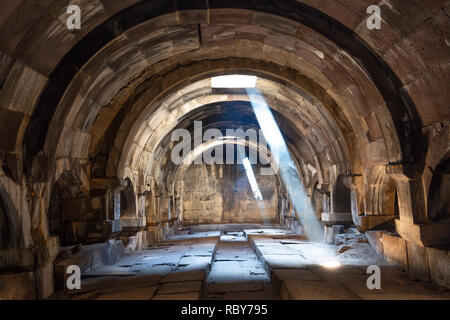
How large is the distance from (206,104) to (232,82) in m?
0.96

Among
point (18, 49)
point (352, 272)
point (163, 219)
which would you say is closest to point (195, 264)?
point (352, 272)

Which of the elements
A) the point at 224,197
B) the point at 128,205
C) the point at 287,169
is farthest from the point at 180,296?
the point at 224,197

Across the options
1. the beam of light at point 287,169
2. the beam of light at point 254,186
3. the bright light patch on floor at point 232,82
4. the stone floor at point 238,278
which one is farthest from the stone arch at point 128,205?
the beam of light at point 254,186

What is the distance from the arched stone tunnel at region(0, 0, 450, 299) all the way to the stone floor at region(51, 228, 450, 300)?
5cm

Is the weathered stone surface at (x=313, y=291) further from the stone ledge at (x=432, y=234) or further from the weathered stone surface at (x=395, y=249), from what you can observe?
the weathered stone surface at (x=395, y=249)

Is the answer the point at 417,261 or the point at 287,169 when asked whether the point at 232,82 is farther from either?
the point at 417,261

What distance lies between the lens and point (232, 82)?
8719 millimetres

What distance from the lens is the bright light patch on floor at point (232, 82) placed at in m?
8.48

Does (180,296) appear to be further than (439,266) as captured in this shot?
No

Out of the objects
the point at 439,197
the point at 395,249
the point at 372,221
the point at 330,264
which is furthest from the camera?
the point at 372,221

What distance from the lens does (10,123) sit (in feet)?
12.7

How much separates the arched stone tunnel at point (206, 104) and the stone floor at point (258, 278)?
53mm

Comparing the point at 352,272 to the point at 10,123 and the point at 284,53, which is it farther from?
the point at 10,123

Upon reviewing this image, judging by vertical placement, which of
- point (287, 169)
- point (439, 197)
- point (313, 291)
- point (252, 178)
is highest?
point (287, 169)
